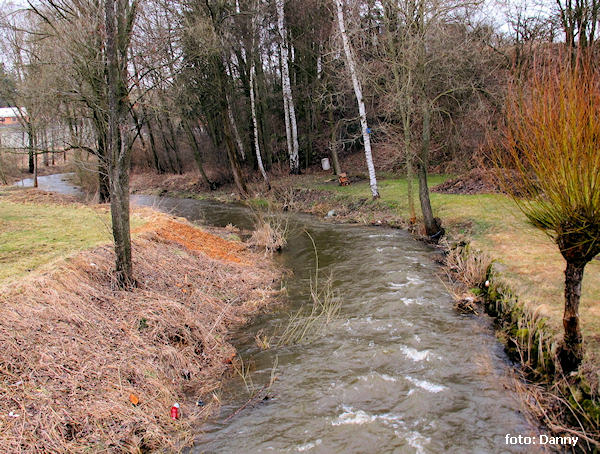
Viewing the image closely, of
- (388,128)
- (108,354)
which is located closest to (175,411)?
(108,354)

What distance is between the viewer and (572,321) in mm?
4270

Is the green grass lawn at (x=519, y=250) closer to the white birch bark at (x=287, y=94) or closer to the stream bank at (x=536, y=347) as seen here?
the stream bank at (x=536, y=347)

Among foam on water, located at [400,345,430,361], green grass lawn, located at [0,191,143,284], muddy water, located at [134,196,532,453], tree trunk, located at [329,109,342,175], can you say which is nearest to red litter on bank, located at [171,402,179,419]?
muddy water, located at [134,196,532,453]

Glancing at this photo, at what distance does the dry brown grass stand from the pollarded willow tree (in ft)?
14.0

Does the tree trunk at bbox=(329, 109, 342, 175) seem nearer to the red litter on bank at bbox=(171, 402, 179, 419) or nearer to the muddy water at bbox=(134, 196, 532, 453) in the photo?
the muddy water at bbox=(134, 196, 532, 453)

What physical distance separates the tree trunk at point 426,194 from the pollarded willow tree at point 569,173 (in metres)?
6.49

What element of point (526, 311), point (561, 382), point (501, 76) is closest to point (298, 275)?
point (526, 311)

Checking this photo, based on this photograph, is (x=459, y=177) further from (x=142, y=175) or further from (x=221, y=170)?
(x=142, y=175)

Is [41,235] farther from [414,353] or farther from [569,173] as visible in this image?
[569,173]

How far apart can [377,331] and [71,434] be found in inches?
167

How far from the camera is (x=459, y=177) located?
55.3 ft

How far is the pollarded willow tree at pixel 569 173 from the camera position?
3.73 meters

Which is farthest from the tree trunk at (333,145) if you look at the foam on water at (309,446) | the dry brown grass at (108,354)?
the foam on water at (309,446)

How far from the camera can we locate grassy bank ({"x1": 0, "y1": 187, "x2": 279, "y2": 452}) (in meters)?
3.84
